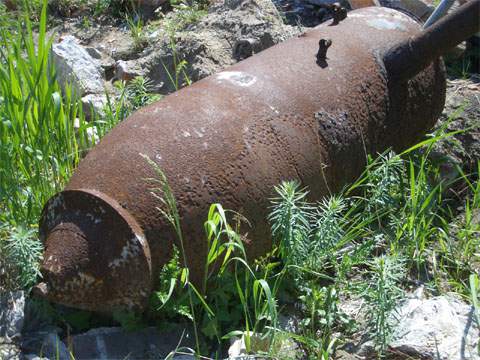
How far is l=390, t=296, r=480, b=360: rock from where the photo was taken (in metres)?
2.39

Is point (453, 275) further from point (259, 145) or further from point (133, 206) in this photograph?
point (133, 206)

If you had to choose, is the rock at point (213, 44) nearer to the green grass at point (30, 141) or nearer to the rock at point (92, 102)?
the rock at point (92, 102)

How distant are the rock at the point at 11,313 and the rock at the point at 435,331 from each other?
1259 mm

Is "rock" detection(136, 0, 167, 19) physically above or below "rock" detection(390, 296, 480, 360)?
above

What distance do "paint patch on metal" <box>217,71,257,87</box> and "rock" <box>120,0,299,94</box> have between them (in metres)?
1.34

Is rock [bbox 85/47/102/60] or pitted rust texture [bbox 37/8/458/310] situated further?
rock [bbox 85/47/102/60]

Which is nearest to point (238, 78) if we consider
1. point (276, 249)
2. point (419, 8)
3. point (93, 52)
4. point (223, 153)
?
point (223, 153)

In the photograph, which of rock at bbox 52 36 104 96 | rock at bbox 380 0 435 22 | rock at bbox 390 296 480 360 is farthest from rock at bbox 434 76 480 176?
rock at bbox 52 36 104 96

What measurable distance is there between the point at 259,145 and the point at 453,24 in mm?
1036

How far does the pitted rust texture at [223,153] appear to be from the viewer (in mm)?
2223

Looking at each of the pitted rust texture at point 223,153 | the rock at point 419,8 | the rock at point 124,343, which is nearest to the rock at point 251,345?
the rock at point 124,343

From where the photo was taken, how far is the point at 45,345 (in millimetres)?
2369

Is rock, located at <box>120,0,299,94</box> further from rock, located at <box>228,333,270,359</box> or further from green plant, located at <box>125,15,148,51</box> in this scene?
rock, located at <box>228,333,270,359</box>

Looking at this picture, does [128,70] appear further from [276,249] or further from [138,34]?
[276,249]
